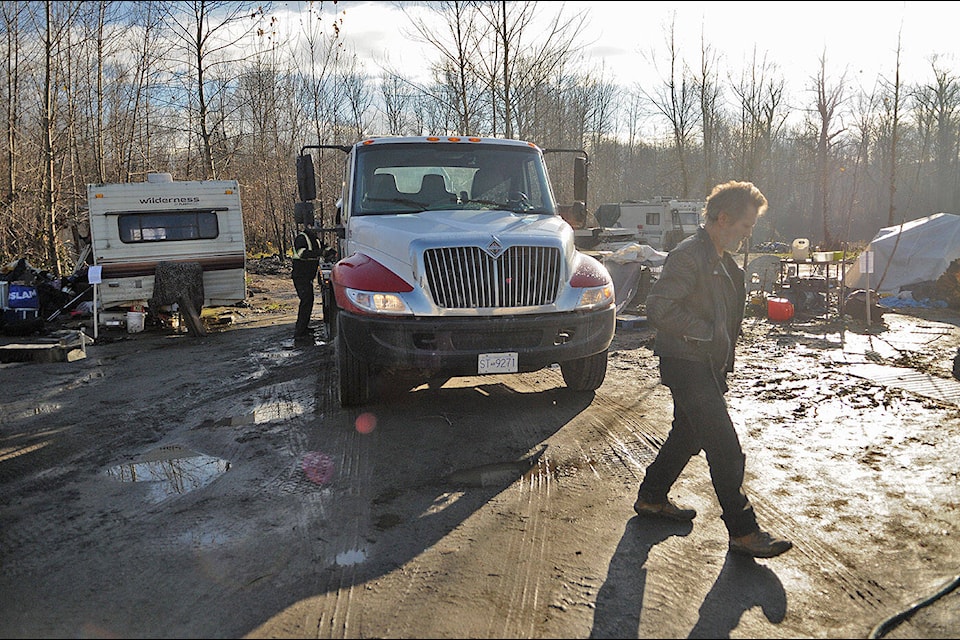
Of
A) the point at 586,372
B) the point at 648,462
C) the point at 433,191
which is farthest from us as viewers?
the point at 433,191

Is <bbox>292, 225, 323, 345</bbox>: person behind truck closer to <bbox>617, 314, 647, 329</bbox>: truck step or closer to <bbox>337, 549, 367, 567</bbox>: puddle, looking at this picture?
<bbox>617, 314, 647, 329</bbox>: truck step

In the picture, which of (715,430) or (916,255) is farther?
(916,255)

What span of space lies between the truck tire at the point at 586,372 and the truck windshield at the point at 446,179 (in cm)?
165

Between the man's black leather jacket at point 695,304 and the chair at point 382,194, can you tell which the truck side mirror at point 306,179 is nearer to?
the chair at point 382,194

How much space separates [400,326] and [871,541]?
355cm

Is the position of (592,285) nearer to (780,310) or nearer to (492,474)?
(492,474)

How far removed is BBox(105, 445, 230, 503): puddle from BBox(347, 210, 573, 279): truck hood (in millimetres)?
2124

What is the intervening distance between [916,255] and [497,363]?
1467 centimetres

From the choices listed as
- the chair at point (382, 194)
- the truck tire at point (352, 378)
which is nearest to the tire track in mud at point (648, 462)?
the truck tire at point (352, 378)

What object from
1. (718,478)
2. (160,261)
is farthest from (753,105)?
(718,478)

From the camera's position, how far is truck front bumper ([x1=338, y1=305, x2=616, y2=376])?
582 cm

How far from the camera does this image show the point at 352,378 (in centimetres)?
653

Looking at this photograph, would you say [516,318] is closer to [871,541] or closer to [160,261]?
[871,541]

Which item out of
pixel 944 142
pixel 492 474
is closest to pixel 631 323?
pixel 492 474
